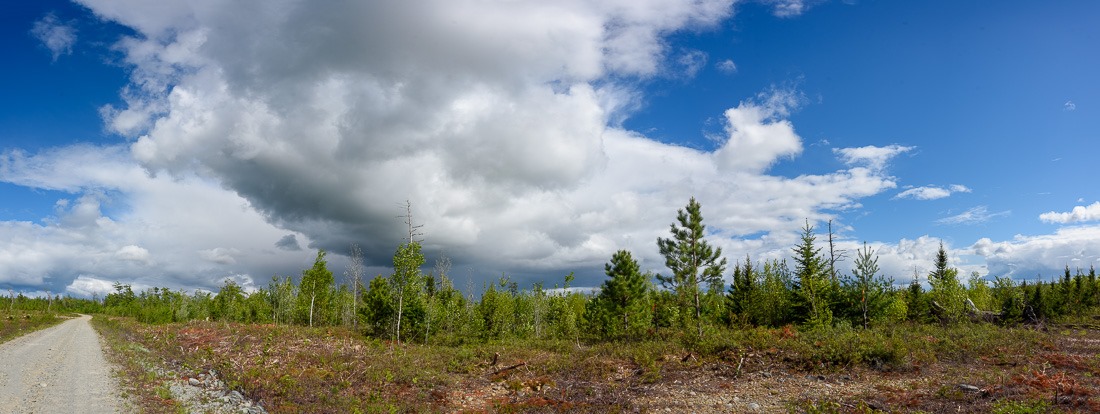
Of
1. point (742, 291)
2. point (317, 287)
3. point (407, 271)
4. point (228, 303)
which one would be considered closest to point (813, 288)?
point (742, 291)

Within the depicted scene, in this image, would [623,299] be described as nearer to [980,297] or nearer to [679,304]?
[679,304]

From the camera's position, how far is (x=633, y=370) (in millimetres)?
22188

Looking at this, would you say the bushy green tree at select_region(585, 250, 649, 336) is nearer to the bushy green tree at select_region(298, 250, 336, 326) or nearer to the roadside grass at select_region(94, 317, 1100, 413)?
the roadside grass at select_region(94, 317, 1100, 413)

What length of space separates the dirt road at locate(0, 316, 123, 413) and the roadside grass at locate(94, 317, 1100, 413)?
46.0 inches

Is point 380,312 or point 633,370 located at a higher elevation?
point 380,312

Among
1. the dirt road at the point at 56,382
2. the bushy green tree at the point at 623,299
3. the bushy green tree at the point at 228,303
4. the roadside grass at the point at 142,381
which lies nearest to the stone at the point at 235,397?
the roadside grass at the point at 142,381

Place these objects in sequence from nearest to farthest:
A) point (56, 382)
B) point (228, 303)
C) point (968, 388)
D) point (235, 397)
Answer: point (968, 388) < point (235, 397) < point (56, 382) < point (228, 303)

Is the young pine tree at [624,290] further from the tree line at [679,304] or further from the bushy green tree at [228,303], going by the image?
the bushy green tree at [228,303]

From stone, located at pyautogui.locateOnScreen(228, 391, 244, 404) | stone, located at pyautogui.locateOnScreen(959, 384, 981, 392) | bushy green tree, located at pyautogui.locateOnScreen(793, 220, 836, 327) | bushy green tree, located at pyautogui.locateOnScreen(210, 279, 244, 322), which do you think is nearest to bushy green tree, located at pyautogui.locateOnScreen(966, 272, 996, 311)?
bushy green tree, located at pyautogui.locateOnScreen(793, 220, 836, 327)

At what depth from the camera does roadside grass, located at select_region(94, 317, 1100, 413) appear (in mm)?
15595

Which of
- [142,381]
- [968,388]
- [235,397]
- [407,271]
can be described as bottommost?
[235,397]

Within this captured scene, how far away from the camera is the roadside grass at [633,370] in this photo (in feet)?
51.2

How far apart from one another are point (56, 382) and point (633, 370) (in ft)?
73.6

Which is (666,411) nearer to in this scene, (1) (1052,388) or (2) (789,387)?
(2) (789,387)
